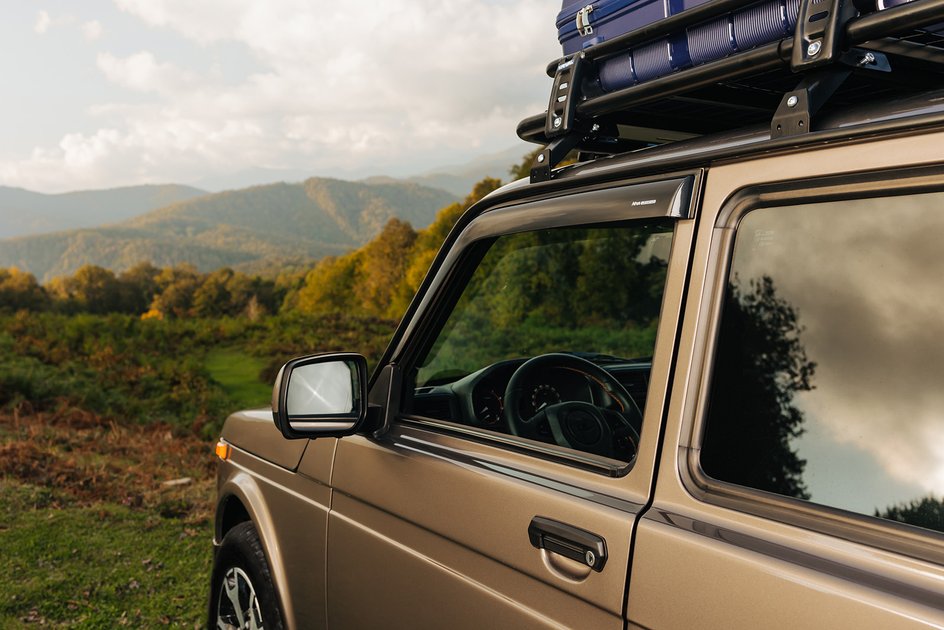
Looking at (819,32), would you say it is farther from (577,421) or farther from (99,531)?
(99,531)

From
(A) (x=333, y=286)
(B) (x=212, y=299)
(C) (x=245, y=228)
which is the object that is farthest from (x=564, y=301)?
(C) (x=245, y=228)

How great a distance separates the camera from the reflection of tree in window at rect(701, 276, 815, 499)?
49.8 inches

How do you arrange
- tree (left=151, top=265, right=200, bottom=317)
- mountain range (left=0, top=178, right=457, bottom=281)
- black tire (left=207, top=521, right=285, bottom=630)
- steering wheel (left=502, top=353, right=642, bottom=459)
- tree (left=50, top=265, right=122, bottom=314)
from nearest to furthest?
steering wheel (left=502, top=353, right=642, bottom=459)
black tire (left=207, top=521, right=285, bottom=630)
tree (left=50, top=265, right=122, bottom=314)
tree (left=151, top=265, right=200, bottom=317)
mountain range (left=0, top=178, right=457, bottom=281)

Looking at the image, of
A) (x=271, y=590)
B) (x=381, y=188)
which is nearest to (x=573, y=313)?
(x=271, y=590)

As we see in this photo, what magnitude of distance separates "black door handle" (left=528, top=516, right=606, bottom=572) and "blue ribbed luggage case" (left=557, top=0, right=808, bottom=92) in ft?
3.11

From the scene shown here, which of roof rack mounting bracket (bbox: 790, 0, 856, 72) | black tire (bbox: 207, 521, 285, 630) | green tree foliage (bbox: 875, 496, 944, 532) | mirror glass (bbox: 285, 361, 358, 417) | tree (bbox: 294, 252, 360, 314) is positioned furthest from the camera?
tree (bbox: 294, 252, 360, 314)

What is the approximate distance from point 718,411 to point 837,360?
0.22 m

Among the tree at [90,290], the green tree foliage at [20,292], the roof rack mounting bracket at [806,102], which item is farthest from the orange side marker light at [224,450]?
the tree at [90,290]

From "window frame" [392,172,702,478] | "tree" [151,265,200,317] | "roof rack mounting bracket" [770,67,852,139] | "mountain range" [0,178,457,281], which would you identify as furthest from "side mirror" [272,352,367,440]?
"mountain range" [0,178,457,281]

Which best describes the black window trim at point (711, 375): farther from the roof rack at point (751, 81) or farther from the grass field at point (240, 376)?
the grass field at point (240, 376)

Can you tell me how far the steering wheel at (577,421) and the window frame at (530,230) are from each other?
19 centimetres

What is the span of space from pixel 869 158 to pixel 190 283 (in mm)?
28750

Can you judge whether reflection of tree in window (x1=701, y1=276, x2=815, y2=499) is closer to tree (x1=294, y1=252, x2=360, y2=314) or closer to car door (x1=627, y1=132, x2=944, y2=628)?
car door (x1=627, y1=132, x2=944, y2=628)

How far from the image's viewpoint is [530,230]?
1801mm
